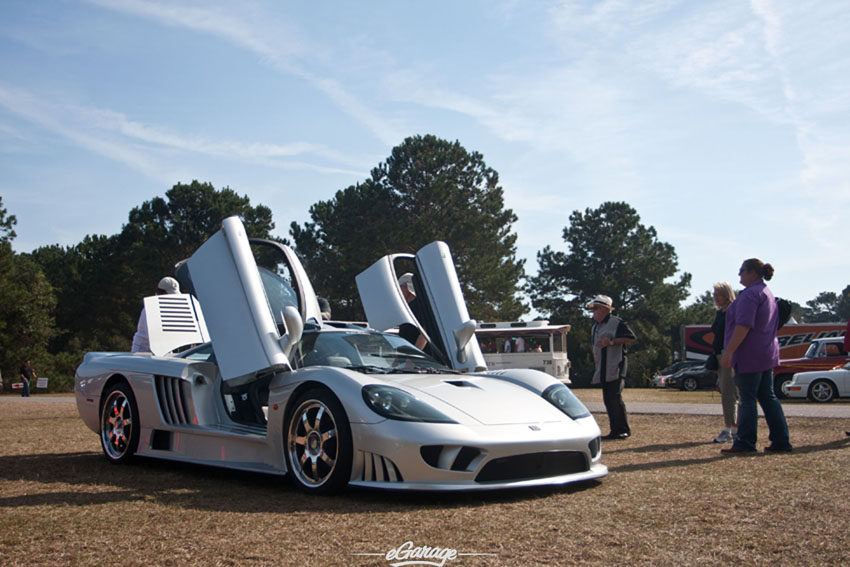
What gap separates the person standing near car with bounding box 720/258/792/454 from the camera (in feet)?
23.2

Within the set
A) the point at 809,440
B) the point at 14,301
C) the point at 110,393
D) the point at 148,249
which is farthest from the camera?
the point at 148,249

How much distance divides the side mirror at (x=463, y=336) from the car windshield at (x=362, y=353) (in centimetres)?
60

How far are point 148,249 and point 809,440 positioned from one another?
166 ft

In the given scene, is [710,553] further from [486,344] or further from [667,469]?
[486,344]

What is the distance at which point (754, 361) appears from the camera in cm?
713

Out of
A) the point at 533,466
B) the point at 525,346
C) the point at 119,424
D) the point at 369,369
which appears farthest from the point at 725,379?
→ the point at 525,346

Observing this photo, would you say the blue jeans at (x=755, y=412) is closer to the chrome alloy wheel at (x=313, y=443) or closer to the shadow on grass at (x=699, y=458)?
the shadow on grass at (x=699, y=458)

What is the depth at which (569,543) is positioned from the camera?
11.3 ft

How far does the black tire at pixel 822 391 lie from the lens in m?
20.0

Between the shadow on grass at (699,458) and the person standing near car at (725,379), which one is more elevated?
the person standing near car at (725,379)

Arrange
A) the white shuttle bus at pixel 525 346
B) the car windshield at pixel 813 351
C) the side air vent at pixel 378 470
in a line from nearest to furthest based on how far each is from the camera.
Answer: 1. the side air vent at pixel 378 470
2. the car windshield at pixel 813 351
3. the white shuttle bus at pixel 525 346

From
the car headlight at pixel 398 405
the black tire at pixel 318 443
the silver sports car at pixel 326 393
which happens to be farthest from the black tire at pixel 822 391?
the black tire at pixel 318 443

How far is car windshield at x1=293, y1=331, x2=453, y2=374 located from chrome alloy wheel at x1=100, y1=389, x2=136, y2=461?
6.00 ft

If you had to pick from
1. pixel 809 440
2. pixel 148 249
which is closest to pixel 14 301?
pixel 148 249
